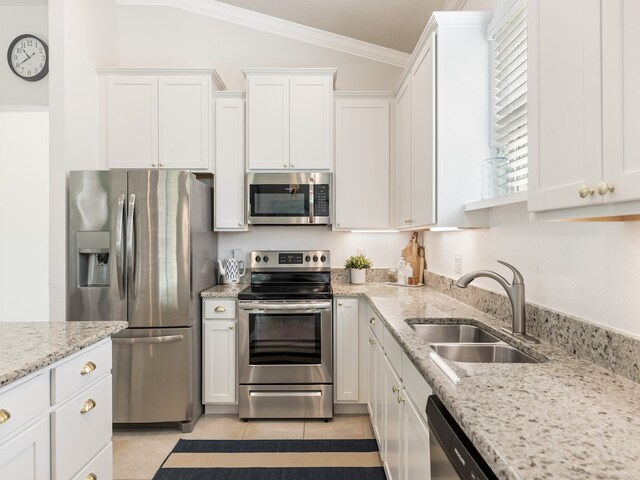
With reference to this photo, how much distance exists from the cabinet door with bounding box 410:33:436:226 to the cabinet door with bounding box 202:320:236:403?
1564 mm

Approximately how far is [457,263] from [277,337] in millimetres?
1358

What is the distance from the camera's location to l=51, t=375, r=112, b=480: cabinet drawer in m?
1.26

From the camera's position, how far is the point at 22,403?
3.61 ft

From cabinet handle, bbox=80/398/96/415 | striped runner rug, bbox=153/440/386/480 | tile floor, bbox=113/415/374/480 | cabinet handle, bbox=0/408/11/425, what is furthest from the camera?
tile floor, bbox=113/415/374/480

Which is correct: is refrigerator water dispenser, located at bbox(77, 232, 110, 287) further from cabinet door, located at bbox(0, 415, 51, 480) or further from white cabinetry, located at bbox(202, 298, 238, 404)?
cabinet door, located at bbox(0, 415, 51, 480)

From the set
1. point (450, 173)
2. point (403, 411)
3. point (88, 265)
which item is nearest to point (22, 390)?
point (403, 411)

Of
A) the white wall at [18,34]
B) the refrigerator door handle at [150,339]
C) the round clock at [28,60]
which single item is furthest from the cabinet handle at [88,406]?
the round clock at [28,60]

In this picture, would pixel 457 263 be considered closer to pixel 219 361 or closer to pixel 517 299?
pixel 517 299

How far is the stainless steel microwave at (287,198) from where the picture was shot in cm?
308

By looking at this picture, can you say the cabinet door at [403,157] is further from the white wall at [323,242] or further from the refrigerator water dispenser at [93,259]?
the refrigerator water dispenser at [93,259]

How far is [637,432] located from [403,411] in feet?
3.06

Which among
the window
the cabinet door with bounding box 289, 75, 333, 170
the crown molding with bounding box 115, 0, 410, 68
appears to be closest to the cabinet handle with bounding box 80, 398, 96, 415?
the window

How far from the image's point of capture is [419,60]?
7.52 feet

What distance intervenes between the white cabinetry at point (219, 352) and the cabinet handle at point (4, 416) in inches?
70.5
